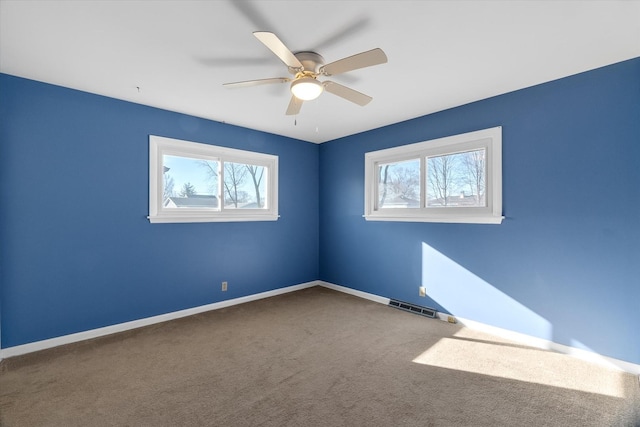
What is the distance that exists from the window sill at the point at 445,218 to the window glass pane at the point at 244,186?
1.68m

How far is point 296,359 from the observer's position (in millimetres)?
2496

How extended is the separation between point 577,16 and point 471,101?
139 cm

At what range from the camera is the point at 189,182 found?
145 inches

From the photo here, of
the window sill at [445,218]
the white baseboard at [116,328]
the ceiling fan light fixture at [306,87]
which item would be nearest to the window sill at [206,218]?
the white baseboard at [116,328]

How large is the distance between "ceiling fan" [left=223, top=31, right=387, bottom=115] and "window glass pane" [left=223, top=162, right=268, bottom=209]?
1.89 metres

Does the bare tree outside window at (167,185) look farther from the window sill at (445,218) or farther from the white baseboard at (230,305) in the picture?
the window sill at (445,218)

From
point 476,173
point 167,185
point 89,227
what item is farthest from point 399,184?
point 89,227

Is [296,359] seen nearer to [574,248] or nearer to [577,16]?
[574,248]

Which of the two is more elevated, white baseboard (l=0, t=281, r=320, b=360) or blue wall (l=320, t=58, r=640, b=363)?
blue wall (l=320, t=58, r=640, b=363)

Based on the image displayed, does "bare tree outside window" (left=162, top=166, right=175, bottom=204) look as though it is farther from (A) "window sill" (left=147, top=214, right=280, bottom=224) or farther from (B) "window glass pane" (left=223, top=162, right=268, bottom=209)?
(B) "window glass pane" (left=223, top=162, right=268, bottom=209)

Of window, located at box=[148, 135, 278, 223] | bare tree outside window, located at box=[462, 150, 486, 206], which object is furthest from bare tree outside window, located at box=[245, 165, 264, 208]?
bare tree outside window, located at box=[462, 150, 486, 206]

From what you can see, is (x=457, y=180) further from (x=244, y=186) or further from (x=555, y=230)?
(x=244, y=186)

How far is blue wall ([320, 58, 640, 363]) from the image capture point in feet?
7.66

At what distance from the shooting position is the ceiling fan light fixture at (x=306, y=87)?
6.83 feet
